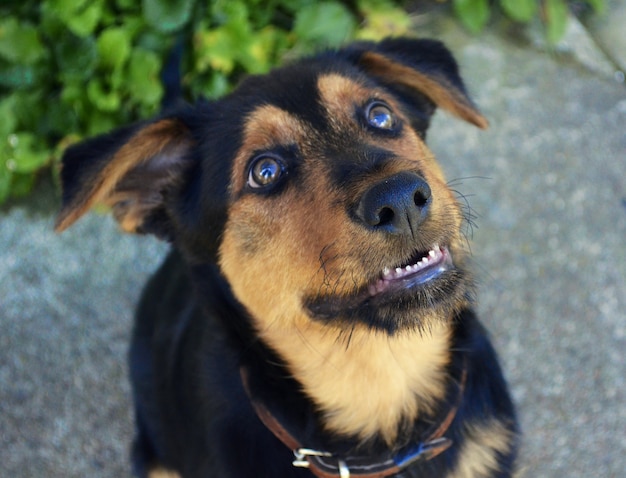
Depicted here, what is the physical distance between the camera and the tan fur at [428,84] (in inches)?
111

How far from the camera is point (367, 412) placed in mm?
2615

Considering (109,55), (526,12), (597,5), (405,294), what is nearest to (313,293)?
(405,294)

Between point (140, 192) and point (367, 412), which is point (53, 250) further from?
point (367, 412)

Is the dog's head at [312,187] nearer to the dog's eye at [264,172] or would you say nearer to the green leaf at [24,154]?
the dog's eye at [264,172]

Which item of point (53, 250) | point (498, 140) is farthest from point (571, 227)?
point (53, 250)

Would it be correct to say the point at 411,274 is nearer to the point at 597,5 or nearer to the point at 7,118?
the point at 7,118

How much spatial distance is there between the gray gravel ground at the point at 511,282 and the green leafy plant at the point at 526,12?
0.64 feet

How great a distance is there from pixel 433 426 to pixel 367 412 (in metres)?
0.29

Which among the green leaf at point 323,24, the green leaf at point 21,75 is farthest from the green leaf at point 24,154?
the green leaf at point 323,24

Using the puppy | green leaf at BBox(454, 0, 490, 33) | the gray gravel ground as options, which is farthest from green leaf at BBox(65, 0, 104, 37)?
green leaf at BBox(454, 0, 490, 33)

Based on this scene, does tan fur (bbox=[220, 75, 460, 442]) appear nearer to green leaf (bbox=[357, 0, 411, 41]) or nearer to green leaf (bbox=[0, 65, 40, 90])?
green leaf (bbox=[357, 0, 411, 41])

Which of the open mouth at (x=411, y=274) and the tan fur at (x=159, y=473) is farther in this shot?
the tan fur at (x=159, y=473)

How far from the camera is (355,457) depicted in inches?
103

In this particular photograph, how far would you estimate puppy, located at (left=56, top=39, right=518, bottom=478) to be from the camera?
2.27m
